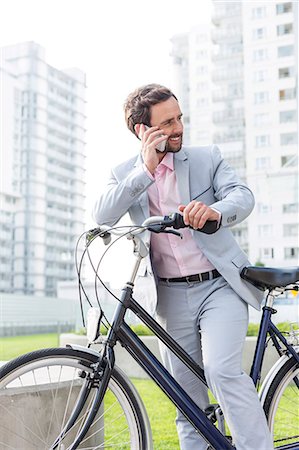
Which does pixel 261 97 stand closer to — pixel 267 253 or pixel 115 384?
pixel 267 253

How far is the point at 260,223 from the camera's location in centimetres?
510

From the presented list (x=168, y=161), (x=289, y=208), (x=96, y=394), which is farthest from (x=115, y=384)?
(x=289, y=208)

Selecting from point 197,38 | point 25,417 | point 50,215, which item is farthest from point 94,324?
point 50,215

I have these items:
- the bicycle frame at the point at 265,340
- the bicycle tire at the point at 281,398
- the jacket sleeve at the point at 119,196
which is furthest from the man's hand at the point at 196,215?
the bicycle tire at the point at 281,398

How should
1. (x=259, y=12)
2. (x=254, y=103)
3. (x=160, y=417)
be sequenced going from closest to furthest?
(x=160, y=417), (x=259, y=12), (x=254, y=103)

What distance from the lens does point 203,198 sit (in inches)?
66.3

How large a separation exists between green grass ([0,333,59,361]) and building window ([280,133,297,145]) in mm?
2912

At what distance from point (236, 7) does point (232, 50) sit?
1.16ft

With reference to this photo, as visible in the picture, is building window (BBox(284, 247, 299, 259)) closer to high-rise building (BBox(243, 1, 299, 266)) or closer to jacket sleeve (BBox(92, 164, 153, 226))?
high-rise building (BBox(243, 1, 299, 266))

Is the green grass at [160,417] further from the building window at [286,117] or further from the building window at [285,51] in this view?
the building window at [285,51]

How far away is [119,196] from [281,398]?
71 centimetres

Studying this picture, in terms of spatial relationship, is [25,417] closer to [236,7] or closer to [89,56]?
[89,56]

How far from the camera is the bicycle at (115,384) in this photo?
143 cm

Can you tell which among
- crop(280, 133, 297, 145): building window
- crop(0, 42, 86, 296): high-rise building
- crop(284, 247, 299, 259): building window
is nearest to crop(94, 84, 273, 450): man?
crop(284, 247, 299, 259): building window
